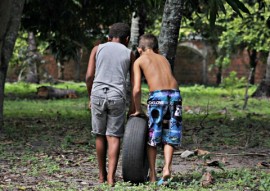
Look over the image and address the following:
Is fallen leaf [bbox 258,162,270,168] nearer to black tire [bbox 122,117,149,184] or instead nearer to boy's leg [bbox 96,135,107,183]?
black tire [bbox 122,117,149,184]

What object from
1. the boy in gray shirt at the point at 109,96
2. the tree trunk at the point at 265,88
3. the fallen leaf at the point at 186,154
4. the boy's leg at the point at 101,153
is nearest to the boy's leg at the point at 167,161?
the boy in gray shirt at the point at 109,96

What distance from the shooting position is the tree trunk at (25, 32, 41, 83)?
27859mm

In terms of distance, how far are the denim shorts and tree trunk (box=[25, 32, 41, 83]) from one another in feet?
66.9

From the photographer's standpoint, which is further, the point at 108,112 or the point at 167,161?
the point at 108,112

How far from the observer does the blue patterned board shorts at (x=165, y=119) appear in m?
6.85

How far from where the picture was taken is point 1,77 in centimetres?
1091

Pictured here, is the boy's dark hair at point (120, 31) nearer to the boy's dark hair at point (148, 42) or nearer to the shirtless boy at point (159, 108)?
the boy's dark hair at point (148, 42)

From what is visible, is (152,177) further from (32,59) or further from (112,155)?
(32,59)

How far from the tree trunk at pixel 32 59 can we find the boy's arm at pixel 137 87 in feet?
66.9

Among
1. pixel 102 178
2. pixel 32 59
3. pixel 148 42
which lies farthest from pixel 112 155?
pixel 32 59

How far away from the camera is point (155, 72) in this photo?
699 centimetres

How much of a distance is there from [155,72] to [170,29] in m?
3.73

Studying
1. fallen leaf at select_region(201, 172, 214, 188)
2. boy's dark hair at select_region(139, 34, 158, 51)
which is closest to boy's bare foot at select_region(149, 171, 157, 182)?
fallen leaf at select_region(201, 172, 214, 188)

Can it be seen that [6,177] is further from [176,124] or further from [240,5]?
[240,5]
